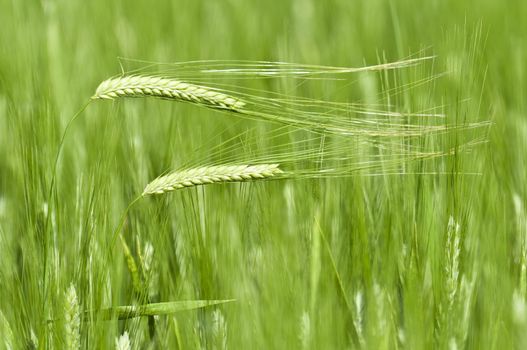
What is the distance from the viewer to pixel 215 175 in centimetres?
117

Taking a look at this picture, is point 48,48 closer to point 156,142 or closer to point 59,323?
point 156,142

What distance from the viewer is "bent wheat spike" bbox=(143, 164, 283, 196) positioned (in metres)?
1.17

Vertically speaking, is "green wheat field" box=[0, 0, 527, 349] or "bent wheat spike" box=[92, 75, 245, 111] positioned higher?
"bent wheat spike" box=[92, 75, 245, 111]

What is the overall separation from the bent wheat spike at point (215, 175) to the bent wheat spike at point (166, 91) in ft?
0.24

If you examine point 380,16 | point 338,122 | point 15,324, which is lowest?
point 15,324

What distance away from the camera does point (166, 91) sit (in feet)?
3.85

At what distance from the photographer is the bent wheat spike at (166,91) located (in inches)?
45.7

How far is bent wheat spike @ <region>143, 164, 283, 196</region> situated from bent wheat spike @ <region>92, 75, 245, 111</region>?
74 millimetres

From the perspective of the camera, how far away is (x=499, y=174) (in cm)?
159

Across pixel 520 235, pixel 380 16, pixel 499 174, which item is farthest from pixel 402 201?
pixel 380 16

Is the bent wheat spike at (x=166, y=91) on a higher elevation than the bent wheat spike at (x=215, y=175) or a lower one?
higher

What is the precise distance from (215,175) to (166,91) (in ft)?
0.38

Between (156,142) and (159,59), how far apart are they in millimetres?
543

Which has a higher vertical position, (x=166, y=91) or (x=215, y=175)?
Answer: (x=166, y=91)
